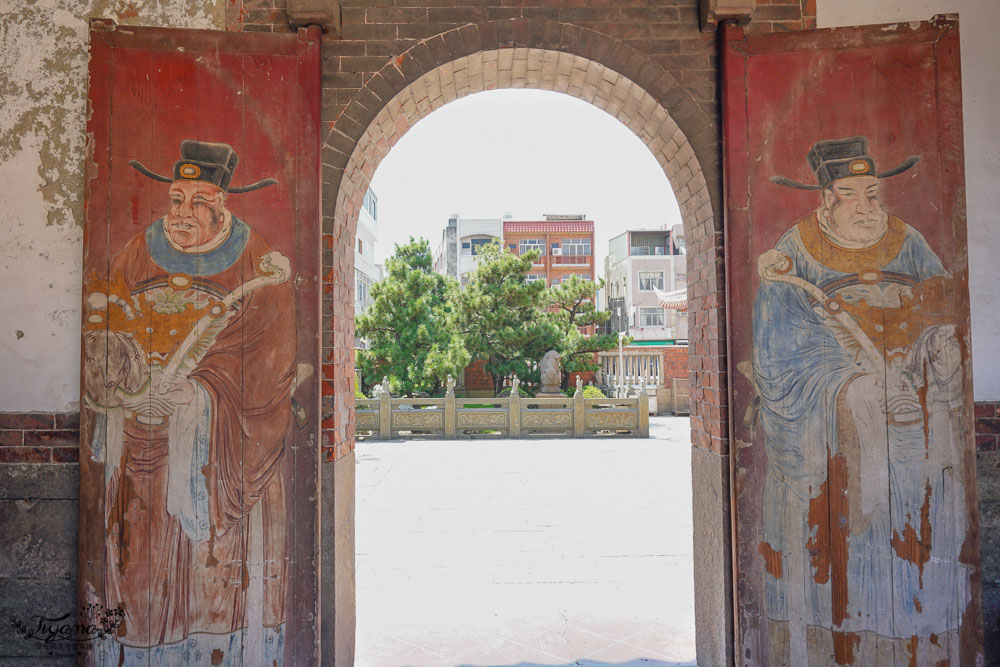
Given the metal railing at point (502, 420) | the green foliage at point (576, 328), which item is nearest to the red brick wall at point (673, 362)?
the green foliage at point (576, 328)

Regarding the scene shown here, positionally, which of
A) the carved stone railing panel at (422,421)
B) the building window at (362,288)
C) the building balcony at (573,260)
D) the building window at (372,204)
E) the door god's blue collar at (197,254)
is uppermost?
the building window at (372,204)

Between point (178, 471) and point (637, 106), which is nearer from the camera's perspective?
point (178, 471)

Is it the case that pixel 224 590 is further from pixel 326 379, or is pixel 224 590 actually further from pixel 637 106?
pixel 637 106

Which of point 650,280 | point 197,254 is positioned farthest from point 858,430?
point 650,280

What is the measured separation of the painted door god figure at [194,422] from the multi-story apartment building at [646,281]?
1154 inches

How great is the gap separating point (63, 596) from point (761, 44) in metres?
4.16

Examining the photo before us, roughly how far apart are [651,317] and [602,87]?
3203cm

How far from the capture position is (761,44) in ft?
9.00

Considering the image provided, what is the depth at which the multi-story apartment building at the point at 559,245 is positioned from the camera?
114 feet

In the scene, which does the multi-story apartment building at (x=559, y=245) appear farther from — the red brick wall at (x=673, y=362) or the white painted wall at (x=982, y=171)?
the white painted wall at (x=982, y=171)

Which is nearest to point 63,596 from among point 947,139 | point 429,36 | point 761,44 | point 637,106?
point 429,36

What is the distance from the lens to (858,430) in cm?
268

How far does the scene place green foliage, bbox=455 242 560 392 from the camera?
1658 cm

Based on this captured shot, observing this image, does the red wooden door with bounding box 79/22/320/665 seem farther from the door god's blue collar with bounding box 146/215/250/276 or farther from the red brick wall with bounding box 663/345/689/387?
the red brick wall with bounding box 663/345/689/387
